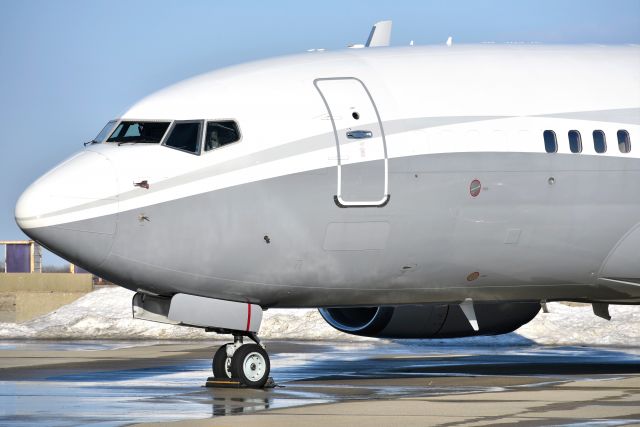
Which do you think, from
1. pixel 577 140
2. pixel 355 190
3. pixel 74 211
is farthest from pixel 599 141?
pixel 74 211

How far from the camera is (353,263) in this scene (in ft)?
57.0

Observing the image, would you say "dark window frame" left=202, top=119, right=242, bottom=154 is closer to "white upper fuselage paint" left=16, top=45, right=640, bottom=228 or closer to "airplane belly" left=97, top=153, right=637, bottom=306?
"white upper fuselage paint" left=16, top=45, right=640, bottom=228

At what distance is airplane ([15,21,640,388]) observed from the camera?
16531 mm

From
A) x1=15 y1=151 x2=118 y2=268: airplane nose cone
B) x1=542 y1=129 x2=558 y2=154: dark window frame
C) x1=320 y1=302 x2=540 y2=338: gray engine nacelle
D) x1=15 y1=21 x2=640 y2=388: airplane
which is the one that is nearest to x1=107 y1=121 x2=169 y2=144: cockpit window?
x1=15 y1=21 x2=640 y2=388: airplane

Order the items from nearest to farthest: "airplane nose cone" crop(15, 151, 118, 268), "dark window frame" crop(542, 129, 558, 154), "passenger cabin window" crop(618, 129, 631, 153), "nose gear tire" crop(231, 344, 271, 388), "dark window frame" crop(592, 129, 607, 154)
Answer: "airplane nose cone" crop(15, 151, 118, 268)
"nose gear tire" crop(231, 344, 271, 388)
"dark window frame" crop(542, 129, 558, 154)
"dark window frame" crop(592, 129, 607, 154)
"passenger cabin window" crop(618, 129, 631, 153)

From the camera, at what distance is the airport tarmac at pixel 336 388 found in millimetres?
13891

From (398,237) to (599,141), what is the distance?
330 centimetres

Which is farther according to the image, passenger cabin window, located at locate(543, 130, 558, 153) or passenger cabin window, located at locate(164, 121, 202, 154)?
passenger cabin window, located at locate(543, 130, 558, 153)

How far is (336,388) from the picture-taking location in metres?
17.7

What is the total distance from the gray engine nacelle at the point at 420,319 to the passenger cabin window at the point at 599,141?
3.76 m

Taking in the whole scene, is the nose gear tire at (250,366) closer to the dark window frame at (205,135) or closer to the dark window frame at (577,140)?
Result: the dark window frame at (205,135)

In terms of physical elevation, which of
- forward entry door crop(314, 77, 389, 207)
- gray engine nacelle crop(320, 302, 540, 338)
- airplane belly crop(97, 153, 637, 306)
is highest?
forward entry door crop(314, 77, 389, 207)

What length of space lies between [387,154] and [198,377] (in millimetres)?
4951

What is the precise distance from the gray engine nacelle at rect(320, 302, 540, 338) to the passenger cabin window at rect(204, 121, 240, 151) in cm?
454
